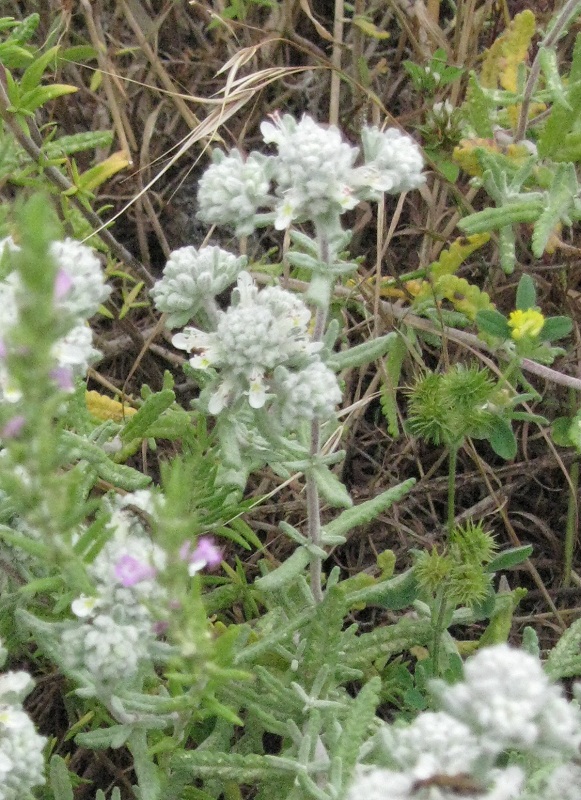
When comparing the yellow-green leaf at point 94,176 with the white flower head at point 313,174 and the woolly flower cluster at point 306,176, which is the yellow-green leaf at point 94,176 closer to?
the woolly flower cluster at point 306,176

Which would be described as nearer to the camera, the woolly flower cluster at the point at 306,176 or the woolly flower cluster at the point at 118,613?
the woolly flower cluster at the point at 118,613

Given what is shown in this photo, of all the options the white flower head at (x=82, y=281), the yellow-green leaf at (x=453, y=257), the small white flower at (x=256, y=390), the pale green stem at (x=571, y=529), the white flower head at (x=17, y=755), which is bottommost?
the pale green stem at (x=571, y=529)

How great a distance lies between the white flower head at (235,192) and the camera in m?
2.25

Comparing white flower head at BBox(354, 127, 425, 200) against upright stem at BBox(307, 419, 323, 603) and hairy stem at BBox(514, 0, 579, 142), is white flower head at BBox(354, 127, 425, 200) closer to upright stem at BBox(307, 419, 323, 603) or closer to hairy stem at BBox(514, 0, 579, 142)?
upright stem at BBox(307, 419, 323, 603)

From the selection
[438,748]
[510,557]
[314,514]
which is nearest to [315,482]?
[314,514]

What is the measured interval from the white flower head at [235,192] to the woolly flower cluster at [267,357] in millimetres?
145

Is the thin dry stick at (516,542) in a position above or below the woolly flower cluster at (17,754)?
below

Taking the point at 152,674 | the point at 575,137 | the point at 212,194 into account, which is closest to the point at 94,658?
the point at 152,674

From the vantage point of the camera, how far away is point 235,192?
7.38 ft

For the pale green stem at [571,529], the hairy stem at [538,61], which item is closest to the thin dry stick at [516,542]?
the pale green stem at [571,529]

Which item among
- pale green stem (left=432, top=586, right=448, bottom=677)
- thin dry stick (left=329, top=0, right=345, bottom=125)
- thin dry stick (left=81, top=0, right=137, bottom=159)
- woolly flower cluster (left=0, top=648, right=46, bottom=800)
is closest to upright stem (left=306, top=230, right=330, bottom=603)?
pale green stem (left=432, top=586, right=448, bottom=677)

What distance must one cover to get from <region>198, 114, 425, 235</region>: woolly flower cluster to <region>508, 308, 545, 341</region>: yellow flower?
0.59m

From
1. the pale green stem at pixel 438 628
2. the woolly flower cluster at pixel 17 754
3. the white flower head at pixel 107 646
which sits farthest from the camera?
the pale green stem at pixel 438 628

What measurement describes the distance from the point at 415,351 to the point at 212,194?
1.26 meters
